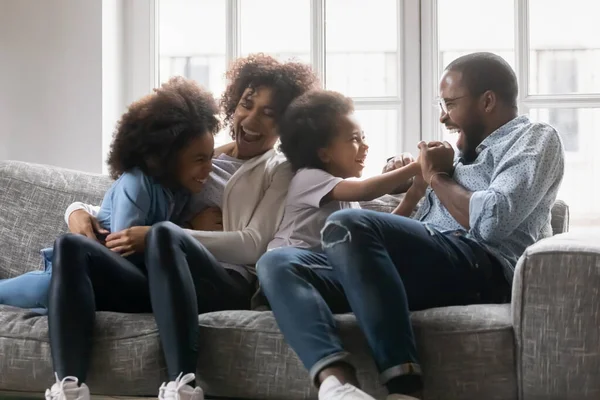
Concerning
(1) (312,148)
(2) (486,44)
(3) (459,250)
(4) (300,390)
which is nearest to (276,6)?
(2) (486,44)

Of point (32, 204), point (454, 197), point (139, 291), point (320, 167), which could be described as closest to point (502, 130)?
point (454, 197)

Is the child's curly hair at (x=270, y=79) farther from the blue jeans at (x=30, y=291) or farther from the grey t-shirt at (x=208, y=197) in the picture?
the blue jeans at (x=30, y=291)

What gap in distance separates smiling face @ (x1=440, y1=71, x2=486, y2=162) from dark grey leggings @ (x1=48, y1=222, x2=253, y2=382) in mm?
667

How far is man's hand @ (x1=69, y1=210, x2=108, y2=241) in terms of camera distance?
209 centimetres

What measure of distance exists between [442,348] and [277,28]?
161 centimetres

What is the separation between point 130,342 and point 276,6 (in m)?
1.56

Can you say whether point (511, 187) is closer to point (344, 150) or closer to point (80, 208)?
point (344, 150)

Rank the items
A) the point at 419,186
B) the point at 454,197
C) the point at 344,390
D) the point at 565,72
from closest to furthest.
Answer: the point at 344,390, the point at 454,197, the point at 419,186, the point at 565,72

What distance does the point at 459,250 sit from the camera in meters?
1.89

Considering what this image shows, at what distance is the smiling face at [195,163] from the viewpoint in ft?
6.90

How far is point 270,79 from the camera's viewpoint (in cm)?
224

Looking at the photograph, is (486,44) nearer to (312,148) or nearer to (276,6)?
(276,6)

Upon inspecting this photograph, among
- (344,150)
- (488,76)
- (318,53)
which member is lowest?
(344,150)

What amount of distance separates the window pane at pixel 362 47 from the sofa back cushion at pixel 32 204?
3.03 ft
